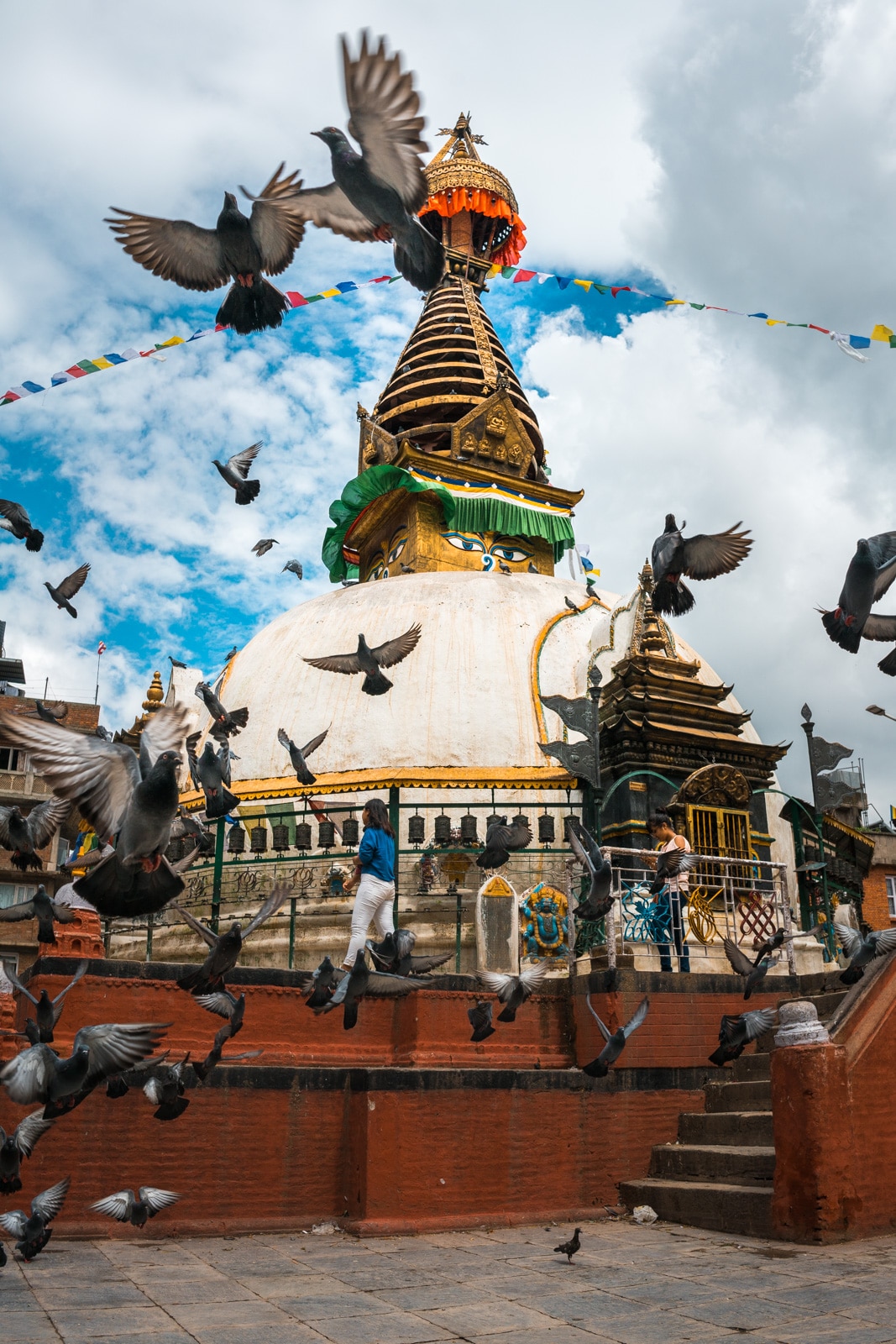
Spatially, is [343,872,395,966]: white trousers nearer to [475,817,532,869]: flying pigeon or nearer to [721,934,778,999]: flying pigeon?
[475,817,532,869]: flying pigeon

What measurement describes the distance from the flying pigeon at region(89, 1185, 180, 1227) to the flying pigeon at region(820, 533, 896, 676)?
249 inches

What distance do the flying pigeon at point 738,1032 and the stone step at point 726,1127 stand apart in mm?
405

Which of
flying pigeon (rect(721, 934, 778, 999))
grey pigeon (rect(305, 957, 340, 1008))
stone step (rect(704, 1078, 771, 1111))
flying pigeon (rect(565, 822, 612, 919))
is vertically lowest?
stone step (rect(704, 1078, 771, 1111))

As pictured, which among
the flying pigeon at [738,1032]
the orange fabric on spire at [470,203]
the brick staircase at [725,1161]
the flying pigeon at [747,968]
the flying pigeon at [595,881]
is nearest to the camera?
the brick staircase at [725,1161]

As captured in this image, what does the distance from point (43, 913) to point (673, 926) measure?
5.46m

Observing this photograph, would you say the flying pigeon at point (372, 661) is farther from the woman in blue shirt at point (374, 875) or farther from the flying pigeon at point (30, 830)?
→ the flying pigeon at point (30, 830)

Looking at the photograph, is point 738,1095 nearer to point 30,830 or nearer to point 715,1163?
point 715,1163

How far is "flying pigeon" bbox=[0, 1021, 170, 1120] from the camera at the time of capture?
5906 mm

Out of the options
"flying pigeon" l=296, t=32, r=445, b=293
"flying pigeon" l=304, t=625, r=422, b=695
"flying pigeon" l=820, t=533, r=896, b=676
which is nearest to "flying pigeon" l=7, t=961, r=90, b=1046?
"flying pigeon" l=296, t=32, r=445, b=293

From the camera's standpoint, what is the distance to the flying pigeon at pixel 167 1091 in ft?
23.2

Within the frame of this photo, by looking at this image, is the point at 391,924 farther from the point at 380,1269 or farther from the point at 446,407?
the point at 446,407

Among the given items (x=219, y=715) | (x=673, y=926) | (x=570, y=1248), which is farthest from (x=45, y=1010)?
(x=673, y=926)

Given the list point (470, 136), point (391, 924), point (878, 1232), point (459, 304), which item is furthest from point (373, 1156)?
point (470, 136)

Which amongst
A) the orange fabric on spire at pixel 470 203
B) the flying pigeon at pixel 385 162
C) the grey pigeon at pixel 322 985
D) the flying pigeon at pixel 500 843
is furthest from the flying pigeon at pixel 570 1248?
the orange fabric on spire at pixel 470 203
